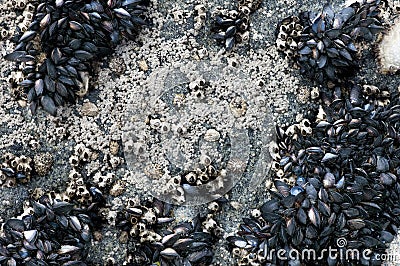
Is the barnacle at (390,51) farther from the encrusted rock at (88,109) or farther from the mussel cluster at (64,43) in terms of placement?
the encrusted rock at (88,109)

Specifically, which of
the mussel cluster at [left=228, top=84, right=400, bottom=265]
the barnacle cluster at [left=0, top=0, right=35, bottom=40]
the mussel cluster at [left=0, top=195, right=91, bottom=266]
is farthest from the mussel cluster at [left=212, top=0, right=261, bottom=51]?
the mussel cluster at [left=0, top=195, right=91, bottom=266]

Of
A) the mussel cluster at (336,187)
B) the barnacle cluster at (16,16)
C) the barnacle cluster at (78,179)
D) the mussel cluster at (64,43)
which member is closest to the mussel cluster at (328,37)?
the mussel cluster at (336,187)

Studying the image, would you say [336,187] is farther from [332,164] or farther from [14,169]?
[14,169]

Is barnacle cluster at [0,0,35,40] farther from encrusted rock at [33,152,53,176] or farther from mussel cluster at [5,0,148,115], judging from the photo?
encrusted rock at [33,152,53,176]

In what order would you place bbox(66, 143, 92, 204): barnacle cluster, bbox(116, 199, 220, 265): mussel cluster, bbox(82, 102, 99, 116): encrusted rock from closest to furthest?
bbox(116, 199, 220, 265): mussel cluster < bbox(66, 143, 92, 204): barnacle cluster < bbox(82, 102, 99, 116): encrusted rock

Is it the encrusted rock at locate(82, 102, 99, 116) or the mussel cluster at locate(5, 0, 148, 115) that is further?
the encrusted rock at locate(82, 102, 99, 116)

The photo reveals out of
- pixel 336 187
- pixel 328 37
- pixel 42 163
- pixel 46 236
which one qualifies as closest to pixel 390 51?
pixel 328 37

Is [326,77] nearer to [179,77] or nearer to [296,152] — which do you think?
[296,152]
